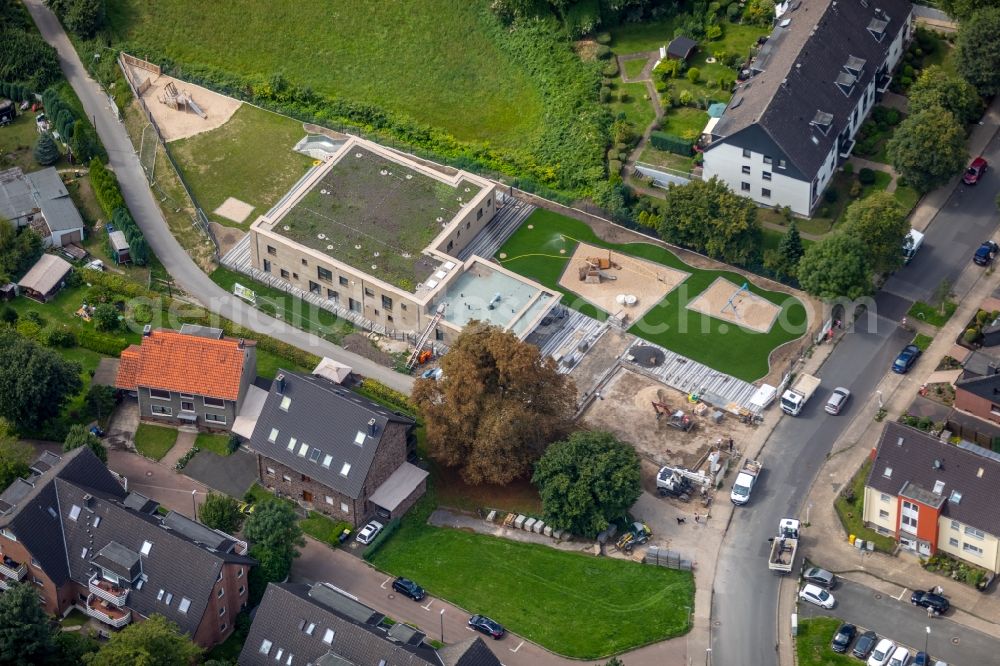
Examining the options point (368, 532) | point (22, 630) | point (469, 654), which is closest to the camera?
point (469, 654)

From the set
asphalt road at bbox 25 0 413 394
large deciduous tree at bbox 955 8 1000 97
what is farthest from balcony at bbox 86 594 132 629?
large deciduous tree at bbox 955 8 1000 97

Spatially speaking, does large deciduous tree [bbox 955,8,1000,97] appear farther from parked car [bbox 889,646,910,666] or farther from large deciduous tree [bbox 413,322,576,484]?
parked car [bbox 889,646,910,666]

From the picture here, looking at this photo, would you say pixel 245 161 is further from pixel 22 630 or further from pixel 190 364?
pixel 22 630

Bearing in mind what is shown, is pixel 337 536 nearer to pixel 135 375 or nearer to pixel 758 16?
pixel 135 375

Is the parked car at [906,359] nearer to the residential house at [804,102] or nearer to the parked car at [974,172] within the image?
the residential house at [804,102]

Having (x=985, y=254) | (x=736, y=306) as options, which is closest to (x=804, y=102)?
(x=736, y=306)
